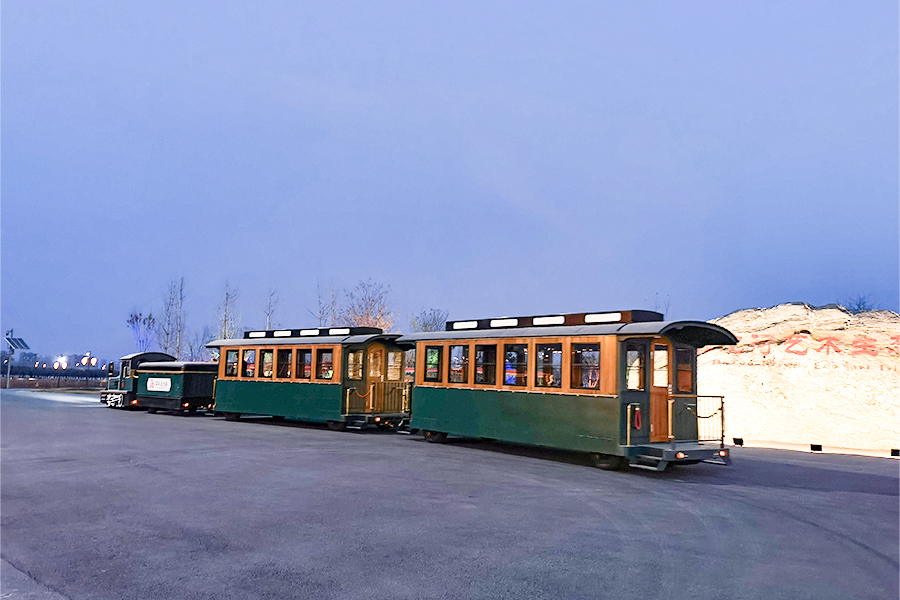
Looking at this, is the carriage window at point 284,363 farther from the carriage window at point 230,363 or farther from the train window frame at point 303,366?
the carriage window at point 230,363

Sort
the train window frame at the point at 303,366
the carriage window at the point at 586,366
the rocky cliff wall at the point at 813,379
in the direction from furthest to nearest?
the train window frame at the point at 303,366 < the rocky cliff wall at the point at 813,379 < the carriage window at the point at 586,366

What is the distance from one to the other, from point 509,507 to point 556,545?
193 centimetres

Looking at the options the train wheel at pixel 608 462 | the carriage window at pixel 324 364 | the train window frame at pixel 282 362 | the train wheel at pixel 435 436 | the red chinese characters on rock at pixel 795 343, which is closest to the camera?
the train wheel at pixel 608 462

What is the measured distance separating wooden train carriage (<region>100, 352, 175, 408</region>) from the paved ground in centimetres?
1741

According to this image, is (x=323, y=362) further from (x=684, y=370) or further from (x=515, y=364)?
(x=684, y=370)

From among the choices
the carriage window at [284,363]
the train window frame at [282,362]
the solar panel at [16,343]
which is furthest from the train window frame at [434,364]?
the solar panel at [16,343]

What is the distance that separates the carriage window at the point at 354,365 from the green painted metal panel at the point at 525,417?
326 centimetres

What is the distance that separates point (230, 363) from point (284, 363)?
10.3ft

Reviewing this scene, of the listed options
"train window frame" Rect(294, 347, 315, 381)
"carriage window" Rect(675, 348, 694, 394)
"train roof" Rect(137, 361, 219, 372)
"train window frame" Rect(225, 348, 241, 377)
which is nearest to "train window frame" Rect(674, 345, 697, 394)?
"carriage window" Rect(675, 348, 694, 394)

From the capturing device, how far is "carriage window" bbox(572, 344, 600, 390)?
43.8 feet

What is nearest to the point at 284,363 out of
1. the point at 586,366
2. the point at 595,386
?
the point at 586,366

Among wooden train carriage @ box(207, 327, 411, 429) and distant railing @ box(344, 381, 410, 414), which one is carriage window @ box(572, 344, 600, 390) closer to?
wooden train carriage @ box(207, 327, 411, 429)

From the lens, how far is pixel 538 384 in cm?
1448

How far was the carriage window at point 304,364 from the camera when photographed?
21333 millimetres
